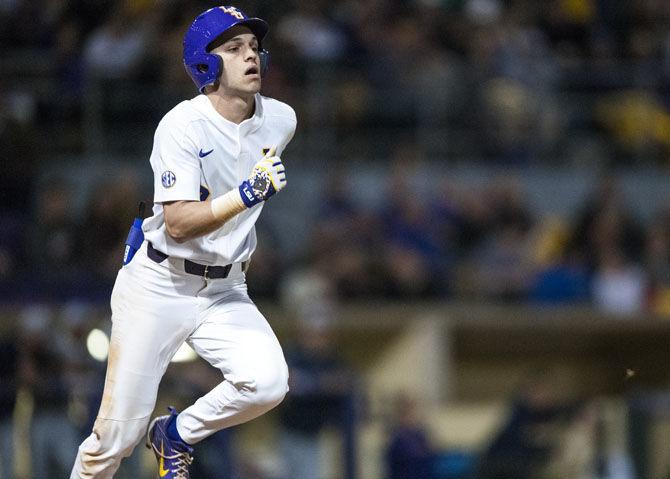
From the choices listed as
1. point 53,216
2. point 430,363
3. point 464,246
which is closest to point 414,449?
point 430,363

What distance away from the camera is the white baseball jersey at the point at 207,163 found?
550 cm

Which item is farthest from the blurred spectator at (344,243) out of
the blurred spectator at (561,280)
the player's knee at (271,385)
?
the player's knee at (271,385)

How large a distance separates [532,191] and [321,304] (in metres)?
2.79

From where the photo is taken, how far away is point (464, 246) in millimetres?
11938

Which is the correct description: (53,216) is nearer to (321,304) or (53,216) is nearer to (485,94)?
(321,304)

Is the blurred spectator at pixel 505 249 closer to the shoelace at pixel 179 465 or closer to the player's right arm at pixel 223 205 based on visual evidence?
Result: the shoelace at pixel 179 465

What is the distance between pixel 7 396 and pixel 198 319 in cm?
370

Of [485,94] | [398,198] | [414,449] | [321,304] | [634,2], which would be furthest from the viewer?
[634,2]

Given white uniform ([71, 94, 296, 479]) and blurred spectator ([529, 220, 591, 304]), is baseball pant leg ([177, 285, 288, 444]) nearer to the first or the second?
white uniform ([71, 94, 296, 479])

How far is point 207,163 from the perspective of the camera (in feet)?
18.5

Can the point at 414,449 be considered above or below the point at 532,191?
below

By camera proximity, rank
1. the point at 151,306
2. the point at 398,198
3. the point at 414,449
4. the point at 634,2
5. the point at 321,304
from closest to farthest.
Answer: the point at 151,306 < the point at 414,449 < the point at 321,304 < the point at 398,198 < the point at 634,2

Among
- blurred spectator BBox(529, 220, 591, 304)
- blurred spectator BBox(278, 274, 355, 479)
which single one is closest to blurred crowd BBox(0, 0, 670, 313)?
blurred spectator BBox(529, 220, 591, 304)

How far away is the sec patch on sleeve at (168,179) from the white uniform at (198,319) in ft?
0.41
